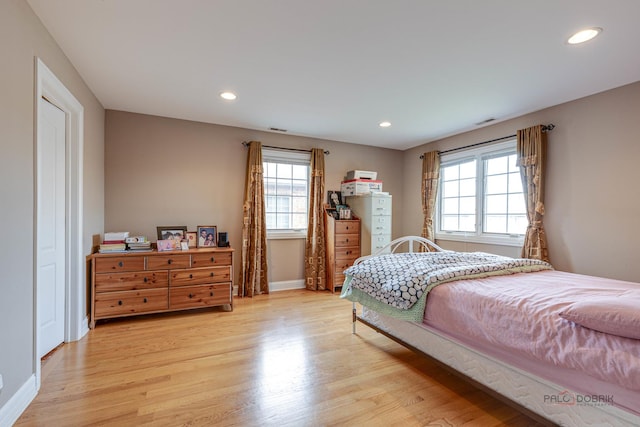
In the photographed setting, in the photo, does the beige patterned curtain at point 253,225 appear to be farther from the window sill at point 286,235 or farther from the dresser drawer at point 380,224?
the dresser drawer at point 380,224

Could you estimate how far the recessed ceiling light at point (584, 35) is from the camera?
6.53 feet

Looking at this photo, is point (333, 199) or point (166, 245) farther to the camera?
point (333, 199)

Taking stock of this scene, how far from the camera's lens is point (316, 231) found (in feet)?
15.3

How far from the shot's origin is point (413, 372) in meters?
2.22

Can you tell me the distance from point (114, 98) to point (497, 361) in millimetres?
4191

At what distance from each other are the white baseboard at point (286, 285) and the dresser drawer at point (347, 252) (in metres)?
0.77

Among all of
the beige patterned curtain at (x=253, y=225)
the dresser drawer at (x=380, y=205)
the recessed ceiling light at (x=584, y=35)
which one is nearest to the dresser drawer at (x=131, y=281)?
the beige patterned curtain at (x=253, y=225)

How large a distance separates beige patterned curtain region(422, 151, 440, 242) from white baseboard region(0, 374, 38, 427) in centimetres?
466

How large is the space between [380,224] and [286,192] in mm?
1584

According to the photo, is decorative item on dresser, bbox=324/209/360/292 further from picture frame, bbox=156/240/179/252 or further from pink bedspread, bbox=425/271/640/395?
pink bedspread, bbox=425/271/640/395

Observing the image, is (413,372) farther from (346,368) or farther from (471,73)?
(471,73)

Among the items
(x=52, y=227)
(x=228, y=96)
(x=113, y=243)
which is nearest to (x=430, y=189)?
(x=228, y=96)

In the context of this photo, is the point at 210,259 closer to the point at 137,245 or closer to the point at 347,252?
the point at 137,245

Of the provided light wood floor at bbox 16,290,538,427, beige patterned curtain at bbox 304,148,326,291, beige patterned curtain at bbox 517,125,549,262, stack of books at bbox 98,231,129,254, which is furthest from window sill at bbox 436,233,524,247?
stack of books at bbox 98,231,129,254
